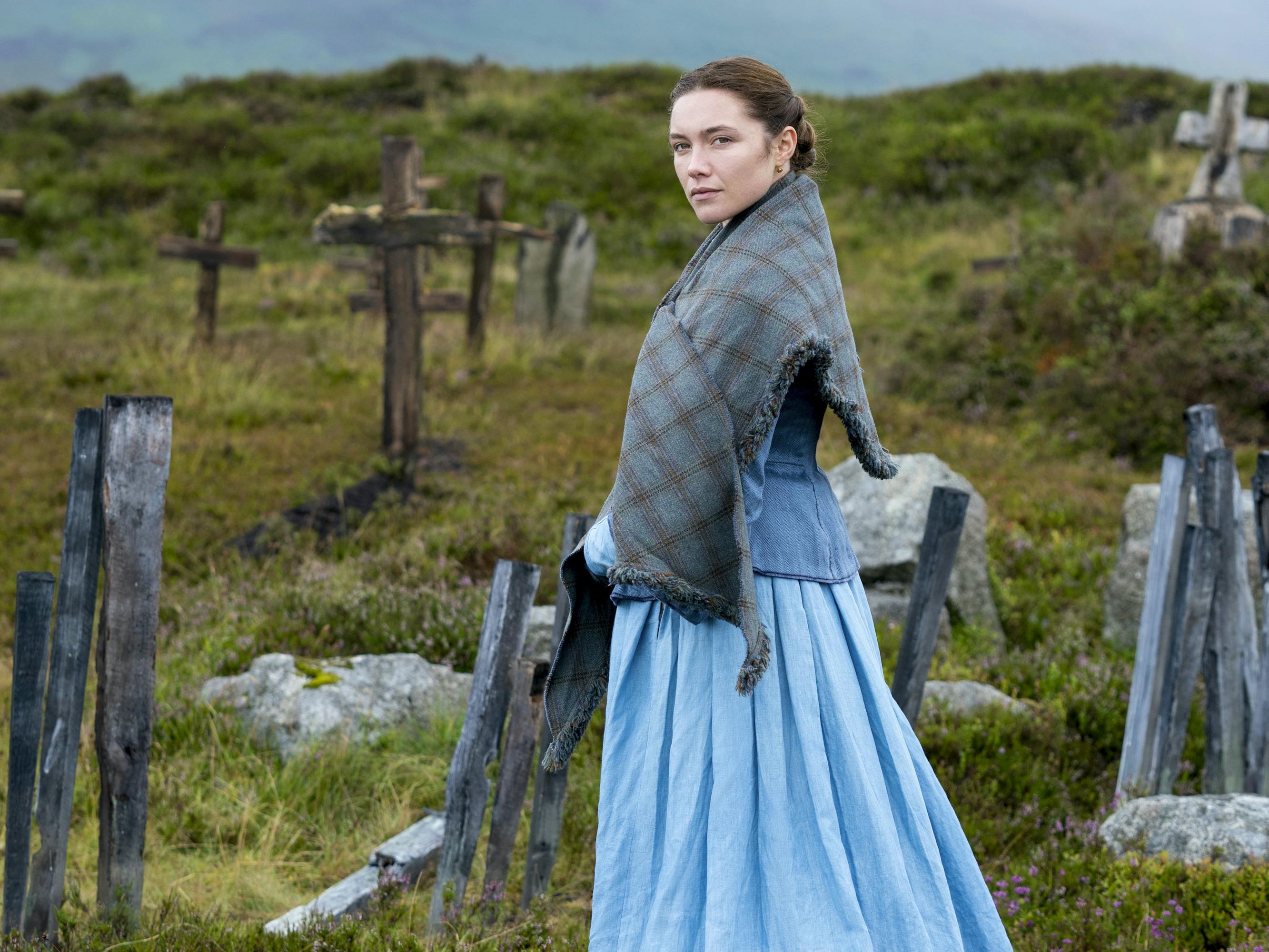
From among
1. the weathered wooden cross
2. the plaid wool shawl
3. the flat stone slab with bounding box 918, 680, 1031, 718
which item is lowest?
the flat stone slab with bounding box 918, 680, 1031, 718

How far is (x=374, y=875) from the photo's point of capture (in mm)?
3572

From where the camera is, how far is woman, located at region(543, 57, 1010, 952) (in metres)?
2.13

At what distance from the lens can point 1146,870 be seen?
3.35 m

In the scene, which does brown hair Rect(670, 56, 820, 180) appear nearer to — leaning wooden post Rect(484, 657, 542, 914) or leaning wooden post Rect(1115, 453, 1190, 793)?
leaning wooden post Rect(484, 657, 542, 914)

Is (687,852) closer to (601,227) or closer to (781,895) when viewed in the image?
(781,895)

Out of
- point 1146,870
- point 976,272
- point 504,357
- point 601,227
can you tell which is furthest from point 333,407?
point 601,227

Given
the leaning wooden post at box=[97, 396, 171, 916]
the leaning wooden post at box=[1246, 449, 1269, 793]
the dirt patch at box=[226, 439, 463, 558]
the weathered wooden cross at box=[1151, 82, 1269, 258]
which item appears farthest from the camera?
the weathered wooden cross at box=[1151, 82, 1269, 258]

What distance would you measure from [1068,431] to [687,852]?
8.97 meters

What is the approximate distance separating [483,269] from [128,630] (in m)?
9.64

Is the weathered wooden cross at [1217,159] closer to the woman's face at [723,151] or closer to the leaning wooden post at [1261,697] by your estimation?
the leaning wooden post at [1261,697]

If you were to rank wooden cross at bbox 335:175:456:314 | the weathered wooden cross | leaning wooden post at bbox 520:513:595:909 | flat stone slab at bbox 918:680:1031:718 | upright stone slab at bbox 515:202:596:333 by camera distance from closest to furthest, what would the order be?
leaning wooden post at bbox 520:513:595:909 < flat stone slab at bbox 918:680:1031:718 < wooden cross at bbox 335:175:456:314 < the weathered wooden cross < upright stone slab at bbox 515:202:596:333

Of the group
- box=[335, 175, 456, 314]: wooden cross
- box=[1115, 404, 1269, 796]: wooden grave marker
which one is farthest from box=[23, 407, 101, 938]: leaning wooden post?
box=[335, 175, 456, 314]: wooden cross

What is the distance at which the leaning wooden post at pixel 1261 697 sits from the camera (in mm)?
3859

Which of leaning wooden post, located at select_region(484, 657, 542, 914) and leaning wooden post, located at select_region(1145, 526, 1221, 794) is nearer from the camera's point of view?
leaning wooden post, located at select_region(484, 657, 542, 914)
